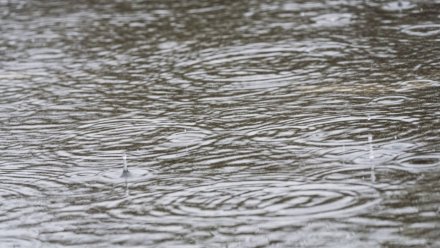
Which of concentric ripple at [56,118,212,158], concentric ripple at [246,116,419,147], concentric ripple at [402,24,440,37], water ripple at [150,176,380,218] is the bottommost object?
concentric ripple at [402,24,440,37]

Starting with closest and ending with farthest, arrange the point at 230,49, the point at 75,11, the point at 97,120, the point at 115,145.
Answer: the point at 115,145
the point at 97,120
the point at 230,49
the point at 75,11

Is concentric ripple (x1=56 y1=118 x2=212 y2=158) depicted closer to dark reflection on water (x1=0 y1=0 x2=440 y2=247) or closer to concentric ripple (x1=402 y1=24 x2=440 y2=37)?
dark reflection on water (x1=0 y1=0 x2=440 y2=247)

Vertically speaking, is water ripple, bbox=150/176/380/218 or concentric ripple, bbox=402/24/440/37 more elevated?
water ripple, bbox=150/176/380/218

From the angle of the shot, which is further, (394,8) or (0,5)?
(0,5)

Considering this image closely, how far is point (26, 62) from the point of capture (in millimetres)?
7285

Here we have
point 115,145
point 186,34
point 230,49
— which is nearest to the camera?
point 115,145

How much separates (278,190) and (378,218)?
542mm

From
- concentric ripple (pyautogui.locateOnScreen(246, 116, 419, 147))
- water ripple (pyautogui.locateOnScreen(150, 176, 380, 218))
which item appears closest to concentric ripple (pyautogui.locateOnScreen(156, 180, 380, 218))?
water ripple (pyautogui.locateOnScreen(150, 176, 380, 218))

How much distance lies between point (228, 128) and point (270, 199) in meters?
1.22

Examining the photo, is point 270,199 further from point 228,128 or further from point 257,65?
point 257,65

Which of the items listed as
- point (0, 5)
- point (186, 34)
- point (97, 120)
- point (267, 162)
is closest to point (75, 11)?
point (0, 5)

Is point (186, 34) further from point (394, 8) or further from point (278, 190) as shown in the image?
point (278, 190)

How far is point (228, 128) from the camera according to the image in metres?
5.04

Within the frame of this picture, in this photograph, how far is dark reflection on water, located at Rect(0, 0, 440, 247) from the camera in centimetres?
366
